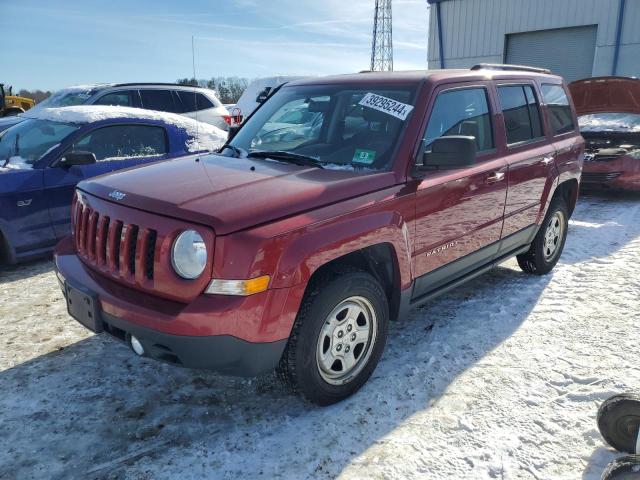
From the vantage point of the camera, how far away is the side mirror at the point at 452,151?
2.99 m

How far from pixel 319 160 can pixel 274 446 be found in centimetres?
169

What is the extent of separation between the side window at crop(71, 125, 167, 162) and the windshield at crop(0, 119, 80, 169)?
207mm

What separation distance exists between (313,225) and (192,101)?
8.00 meters

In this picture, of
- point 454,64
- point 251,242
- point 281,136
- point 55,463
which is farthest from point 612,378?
point 454,64

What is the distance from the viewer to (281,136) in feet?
12.2

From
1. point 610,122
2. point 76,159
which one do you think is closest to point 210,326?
point 76,159

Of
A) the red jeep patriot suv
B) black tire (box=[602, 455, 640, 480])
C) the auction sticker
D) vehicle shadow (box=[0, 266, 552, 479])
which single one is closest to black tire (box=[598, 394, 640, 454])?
black tire (box=[602, 455, 640, 480])

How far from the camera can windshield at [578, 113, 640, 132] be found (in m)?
8.68

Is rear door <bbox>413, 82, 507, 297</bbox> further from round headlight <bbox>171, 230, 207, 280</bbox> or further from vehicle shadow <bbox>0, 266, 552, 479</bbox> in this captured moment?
round headlight <bbox>171, 230, 207, 280</bbox>

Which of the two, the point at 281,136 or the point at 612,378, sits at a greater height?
the point at 281,136

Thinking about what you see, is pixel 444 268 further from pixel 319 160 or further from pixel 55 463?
pixel 55 463

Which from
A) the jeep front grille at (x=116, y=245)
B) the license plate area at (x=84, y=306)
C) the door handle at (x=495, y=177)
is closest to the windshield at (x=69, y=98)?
the jeep front grille at (x=116, y=245)

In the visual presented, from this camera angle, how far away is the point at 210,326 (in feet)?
7.64

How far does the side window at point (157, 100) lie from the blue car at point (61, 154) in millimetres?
3164
